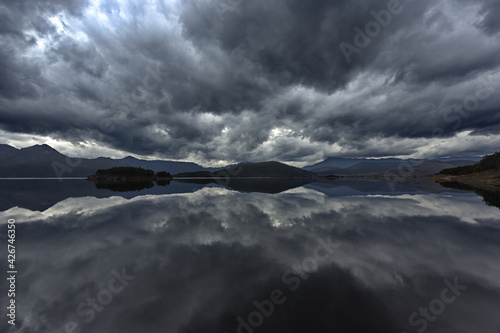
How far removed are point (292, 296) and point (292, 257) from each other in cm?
455

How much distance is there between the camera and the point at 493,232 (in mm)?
19453

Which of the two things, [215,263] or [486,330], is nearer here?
[486,330]

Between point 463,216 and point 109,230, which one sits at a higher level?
point 109,230

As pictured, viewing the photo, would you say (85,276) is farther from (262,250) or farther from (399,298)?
(399,298)

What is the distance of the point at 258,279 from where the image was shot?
10531 mm

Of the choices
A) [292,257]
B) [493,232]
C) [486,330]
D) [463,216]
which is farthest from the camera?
[463,216]

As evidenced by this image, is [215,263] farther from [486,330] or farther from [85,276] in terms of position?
[486,330]

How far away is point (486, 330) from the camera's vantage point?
7.14 metres

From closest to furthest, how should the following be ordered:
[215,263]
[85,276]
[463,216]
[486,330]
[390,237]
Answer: [486,330] → [85,276] → [215,263] → [390,237] → [463,216]

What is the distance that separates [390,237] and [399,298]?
10.3 meters

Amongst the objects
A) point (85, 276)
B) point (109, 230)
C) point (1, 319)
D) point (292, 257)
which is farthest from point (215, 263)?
point (109, 230)

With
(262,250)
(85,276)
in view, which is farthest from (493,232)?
(85,276)

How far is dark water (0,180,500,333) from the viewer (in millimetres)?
7562

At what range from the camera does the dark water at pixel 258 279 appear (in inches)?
298
